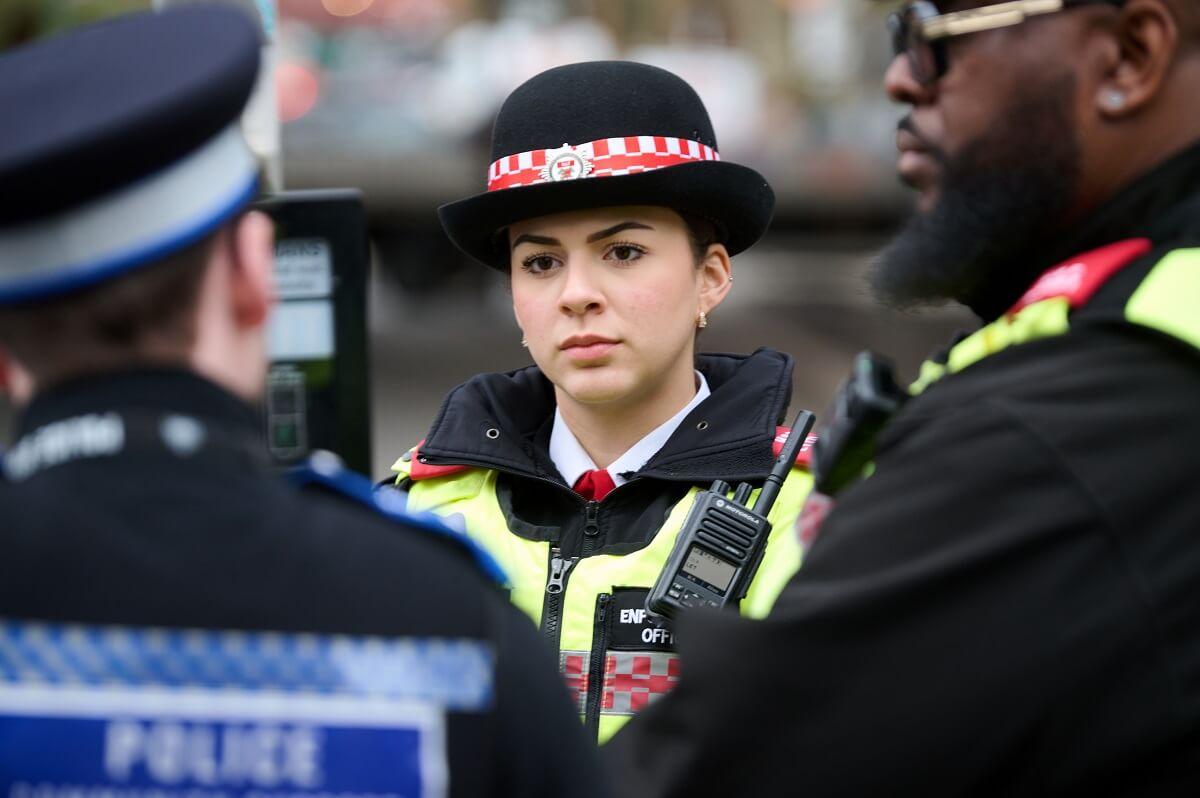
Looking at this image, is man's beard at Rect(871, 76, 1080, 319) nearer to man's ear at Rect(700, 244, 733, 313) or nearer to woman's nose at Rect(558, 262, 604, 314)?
woman's nose at Rect(558, 262, 604, 314)

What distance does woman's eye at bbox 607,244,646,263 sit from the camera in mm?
3037

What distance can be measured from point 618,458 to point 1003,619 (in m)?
1.37

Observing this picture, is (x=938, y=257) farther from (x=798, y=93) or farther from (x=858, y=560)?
(x=798, y=93)

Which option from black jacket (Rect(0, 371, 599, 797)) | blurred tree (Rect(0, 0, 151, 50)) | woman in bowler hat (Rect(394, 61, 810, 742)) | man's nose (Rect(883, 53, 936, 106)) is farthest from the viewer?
blurred tree (Rect(0, 0, 151, 50))

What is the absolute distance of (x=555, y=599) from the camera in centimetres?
283

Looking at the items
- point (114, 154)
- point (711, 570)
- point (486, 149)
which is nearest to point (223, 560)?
point (114, 154)

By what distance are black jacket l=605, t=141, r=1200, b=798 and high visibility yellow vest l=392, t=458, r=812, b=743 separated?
82cm

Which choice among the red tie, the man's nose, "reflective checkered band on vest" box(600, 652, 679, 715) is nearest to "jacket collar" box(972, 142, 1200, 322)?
the man's nose

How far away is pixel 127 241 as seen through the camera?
1.52 m

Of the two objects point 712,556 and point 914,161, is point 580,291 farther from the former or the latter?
point 914,161

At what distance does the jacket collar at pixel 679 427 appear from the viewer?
2.94m

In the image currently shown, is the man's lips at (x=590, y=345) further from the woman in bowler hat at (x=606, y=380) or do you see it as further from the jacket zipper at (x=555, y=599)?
the jacket zipper at (x=555, y=599)

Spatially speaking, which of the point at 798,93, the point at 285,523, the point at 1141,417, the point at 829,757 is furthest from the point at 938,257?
the point at 798,93

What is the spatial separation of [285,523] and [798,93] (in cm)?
2519
